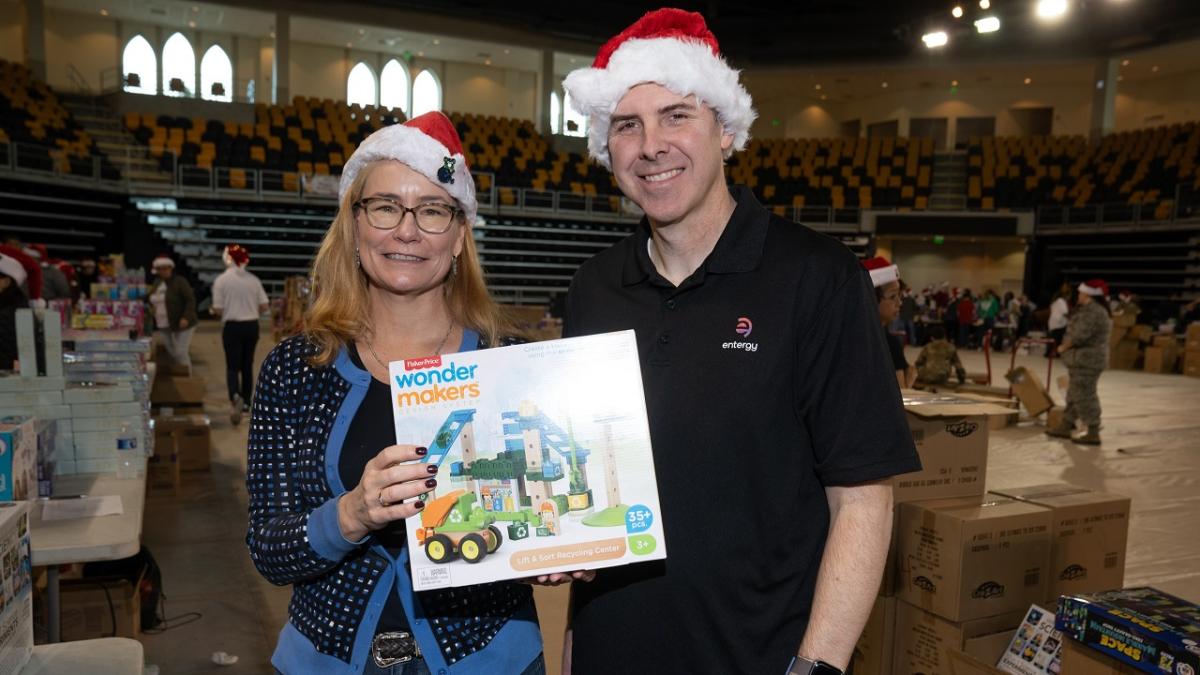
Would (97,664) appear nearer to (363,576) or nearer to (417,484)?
(363,576)

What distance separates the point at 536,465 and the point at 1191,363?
15.3 meters

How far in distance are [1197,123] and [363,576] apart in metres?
22.6

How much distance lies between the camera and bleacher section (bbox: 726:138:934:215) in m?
22.0

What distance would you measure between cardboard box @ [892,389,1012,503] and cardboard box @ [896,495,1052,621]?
0.20ft

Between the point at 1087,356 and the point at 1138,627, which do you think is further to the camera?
the point at 1087,356

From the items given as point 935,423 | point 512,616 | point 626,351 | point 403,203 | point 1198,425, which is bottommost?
point 1198,425

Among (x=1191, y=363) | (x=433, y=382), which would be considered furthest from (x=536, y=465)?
(x=1191, y=363)

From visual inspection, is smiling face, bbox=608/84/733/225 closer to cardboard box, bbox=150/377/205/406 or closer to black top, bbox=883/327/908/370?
black top, bbox=883/327/908/370

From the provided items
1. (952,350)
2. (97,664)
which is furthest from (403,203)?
(952,350)

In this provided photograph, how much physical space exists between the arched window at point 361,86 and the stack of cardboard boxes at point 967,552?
2360 centimetres

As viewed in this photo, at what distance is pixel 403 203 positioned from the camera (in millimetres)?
1456

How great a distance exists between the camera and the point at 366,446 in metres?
1.37

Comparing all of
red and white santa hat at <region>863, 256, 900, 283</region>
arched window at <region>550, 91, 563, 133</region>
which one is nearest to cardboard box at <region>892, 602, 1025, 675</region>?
red and white santa hat at <region>863, 256, 900, 283</region>

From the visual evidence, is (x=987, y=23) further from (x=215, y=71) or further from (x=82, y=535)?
(x=215, y=71)
